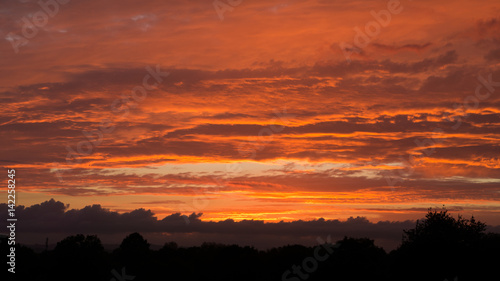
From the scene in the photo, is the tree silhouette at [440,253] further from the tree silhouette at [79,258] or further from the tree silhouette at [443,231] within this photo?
the tree silhouette at [79,258]

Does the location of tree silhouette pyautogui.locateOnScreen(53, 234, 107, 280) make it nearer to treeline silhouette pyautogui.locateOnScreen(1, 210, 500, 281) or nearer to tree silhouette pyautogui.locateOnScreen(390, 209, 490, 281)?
treeline silhouette pyautogui.locateOnScreen(1, 210, 500, 281)

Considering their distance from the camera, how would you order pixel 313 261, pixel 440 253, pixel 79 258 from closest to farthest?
pixel 440 253 < pixel 313 261 < pixel 79 258

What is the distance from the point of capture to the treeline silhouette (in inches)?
3073

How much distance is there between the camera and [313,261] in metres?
104

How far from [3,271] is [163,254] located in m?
52.8

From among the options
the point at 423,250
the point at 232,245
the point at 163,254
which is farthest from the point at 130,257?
the point at 423,250

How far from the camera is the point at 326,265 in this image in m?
96.9

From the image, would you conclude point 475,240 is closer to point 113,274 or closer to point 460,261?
point 460,261

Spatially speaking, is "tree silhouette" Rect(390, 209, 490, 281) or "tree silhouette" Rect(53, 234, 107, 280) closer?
"tree silhouette" Rect(390, 209, 490, 281)

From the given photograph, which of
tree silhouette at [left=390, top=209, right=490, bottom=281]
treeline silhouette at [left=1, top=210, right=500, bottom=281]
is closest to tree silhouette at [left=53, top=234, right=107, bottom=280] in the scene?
treeline silhouette at [left=1, top=210, right=500, bottom=281]

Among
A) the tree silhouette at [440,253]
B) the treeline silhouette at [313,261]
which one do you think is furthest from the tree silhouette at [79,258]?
the tree silhouette at [440,253]

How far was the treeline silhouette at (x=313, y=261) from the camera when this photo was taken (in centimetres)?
7806

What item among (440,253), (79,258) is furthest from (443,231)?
(79,258)

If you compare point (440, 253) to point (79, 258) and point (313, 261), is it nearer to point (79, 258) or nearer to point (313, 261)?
point (313, 261)
